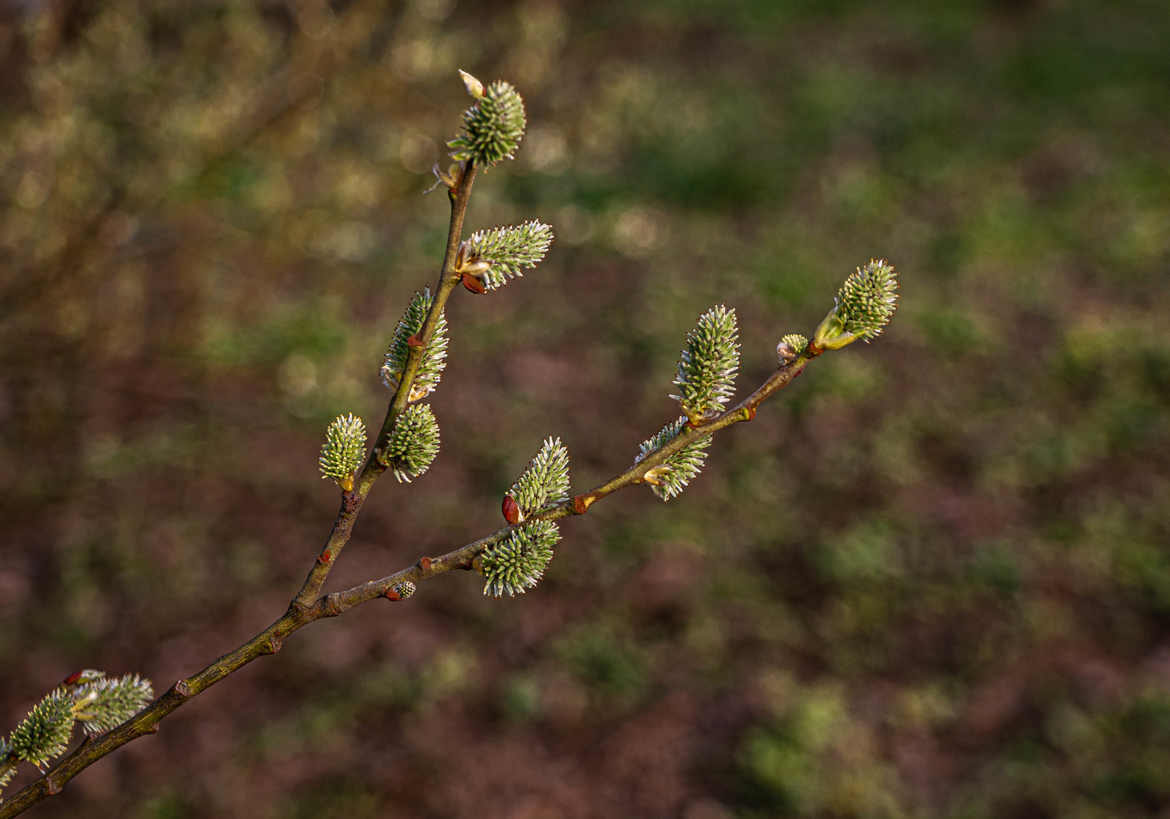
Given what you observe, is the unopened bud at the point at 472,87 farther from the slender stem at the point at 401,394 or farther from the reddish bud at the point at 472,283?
the reddish bud at the point at 472,283

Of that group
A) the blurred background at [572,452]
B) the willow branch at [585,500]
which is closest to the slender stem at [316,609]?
the willow branch at [585,500]

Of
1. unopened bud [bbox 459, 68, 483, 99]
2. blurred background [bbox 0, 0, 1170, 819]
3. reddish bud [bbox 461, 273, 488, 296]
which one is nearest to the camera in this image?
unopened bud [bbox 459, 68, 483, 99]

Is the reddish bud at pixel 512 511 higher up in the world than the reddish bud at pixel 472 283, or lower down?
lower down

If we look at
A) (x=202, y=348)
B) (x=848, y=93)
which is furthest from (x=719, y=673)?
(x=848, y=93)

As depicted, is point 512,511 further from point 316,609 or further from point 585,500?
point 316,609

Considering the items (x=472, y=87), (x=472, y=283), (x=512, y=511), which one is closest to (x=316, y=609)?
(x=512, y=511)

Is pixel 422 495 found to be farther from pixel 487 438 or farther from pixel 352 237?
pixel 352 237

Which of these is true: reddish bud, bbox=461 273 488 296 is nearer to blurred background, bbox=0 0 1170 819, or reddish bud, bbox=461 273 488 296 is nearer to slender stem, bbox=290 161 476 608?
slender stem, bbox=290 161 476 608

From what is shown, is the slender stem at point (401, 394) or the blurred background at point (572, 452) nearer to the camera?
the slender stem at point (401, 394)

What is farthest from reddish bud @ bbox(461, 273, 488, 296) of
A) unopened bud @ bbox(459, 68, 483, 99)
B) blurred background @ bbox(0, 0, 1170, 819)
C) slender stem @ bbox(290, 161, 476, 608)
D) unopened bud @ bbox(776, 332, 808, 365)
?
blurred background @ bbox(0, 0, 1170, 819)
